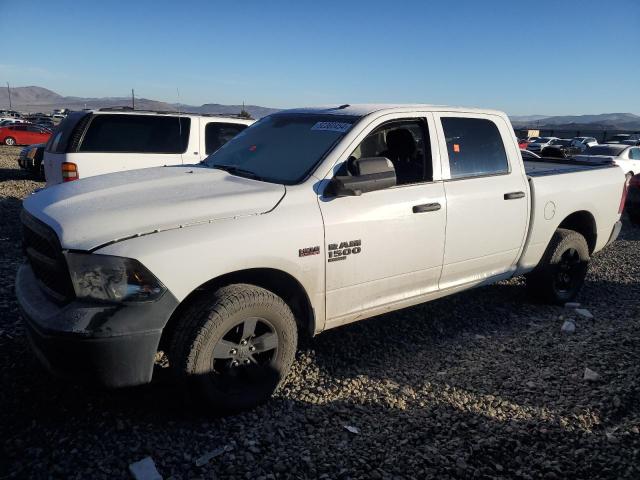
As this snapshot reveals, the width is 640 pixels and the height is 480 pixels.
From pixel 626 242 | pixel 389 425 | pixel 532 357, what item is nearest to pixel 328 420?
pixel 389 425

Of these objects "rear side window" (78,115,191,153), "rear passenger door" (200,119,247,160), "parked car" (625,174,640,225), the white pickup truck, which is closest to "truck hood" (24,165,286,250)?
the white pickup truck

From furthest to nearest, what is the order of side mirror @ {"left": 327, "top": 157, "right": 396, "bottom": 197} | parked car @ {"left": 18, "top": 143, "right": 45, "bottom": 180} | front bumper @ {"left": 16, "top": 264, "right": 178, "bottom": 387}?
1. parked car @ {"left": 18, "top": 143, "right": 45, "bottom": 180}
2. side mirror @ {"left": 327, "top": 157, "right": 396, "bottom": 197}
3. front bumper @ {"left": 16, "top": 264, "right": 178, "bottom": 387}

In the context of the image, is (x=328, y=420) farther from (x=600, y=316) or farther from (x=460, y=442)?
(x=600, y=316)

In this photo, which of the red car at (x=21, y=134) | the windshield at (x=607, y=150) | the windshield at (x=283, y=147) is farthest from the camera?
the red car at (x=21, y=134)

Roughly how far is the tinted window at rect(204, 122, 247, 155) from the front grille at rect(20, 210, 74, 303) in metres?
5.57

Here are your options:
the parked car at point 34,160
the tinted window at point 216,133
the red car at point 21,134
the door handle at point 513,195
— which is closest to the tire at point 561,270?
the door handle at point 513,195

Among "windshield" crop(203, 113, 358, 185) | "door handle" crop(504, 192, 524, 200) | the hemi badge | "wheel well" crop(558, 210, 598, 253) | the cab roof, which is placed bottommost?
"wheel well" crop(558, 210, 598, 253)

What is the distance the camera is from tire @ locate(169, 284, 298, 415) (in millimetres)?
2756

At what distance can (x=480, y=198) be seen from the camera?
4.06 m

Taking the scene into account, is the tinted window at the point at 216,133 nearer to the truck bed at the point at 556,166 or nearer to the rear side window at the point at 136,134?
the rear side window at the point at 136,134

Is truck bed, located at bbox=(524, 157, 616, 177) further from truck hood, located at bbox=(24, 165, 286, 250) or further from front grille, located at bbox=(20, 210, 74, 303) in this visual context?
front grille, located at bbox=(20, 210, 74, 303)

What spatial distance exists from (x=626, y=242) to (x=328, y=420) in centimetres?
805

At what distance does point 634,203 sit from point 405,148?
8748 millimetres

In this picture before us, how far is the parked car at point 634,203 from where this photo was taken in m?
10.5
